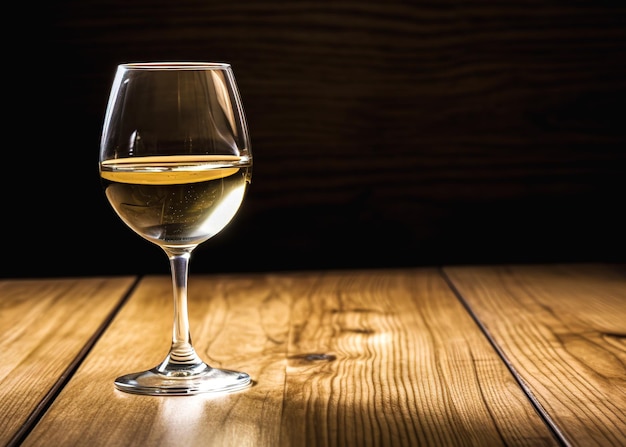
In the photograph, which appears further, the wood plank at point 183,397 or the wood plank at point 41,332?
the wood plank at point 41,332

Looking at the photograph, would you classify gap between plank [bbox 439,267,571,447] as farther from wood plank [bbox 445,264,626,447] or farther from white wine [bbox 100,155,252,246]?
white wine [bbox 100,155,252,246]

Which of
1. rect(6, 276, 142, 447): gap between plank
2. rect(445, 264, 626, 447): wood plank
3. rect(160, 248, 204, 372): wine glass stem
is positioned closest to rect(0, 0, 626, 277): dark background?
rect(445, 264, 626, 447): wood plank

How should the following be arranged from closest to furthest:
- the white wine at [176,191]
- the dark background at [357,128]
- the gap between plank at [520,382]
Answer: the gap between plank at [520,382], the white wine at [176,191], the dark background at [357,128]

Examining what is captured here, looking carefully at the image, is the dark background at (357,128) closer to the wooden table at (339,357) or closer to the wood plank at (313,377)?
the wooden table at (339,357)

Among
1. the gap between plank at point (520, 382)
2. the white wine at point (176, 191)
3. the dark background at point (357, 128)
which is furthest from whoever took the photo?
the dark background at point (357, 128)

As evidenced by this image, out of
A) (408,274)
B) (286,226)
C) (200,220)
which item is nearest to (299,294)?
(408,274)

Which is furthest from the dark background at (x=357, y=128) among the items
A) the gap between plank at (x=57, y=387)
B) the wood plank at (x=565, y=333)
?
the gap between plank at (x=57, y=387)
